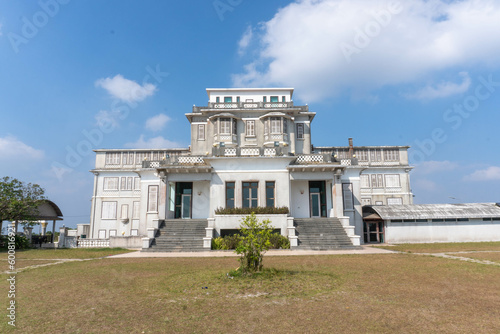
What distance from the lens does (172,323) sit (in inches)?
214

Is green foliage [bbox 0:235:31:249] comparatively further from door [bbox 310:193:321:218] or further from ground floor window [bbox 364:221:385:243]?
ground floor window [bbox 364:221:385:243]

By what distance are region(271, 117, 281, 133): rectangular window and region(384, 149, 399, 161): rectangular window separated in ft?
61.7

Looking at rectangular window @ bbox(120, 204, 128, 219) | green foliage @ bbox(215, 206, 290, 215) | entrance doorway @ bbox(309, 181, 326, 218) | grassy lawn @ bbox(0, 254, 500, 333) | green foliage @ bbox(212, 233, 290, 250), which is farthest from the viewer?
rectangular window @ bbox(120, 204, 128, 219)

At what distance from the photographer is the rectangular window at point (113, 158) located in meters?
41.9

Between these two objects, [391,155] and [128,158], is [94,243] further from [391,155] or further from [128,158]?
[391,155]

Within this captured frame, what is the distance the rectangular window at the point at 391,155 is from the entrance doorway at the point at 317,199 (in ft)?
70.0

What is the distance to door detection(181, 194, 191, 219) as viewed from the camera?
80.2 ft

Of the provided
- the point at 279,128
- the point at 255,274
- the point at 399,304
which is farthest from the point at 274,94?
the point at 399,304

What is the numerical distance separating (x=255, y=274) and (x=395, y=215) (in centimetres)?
1995

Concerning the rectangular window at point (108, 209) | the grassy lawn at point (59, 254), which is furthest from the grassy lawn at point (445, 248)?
the rectangular window at point (108, 209)

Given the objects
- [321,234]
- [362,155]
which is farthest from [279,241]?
[362,155]

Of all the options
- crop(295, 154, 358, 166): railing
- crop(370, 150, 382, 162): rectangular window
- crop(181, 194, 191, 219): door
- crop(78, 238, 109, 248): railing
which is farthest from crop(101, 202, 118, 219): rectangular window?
crop(370, 150, 382, 162): rectangular window

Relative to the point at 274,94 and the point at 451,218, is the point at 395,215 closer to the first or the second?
the point at 451,218

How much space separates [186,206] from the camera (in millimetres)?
24578
